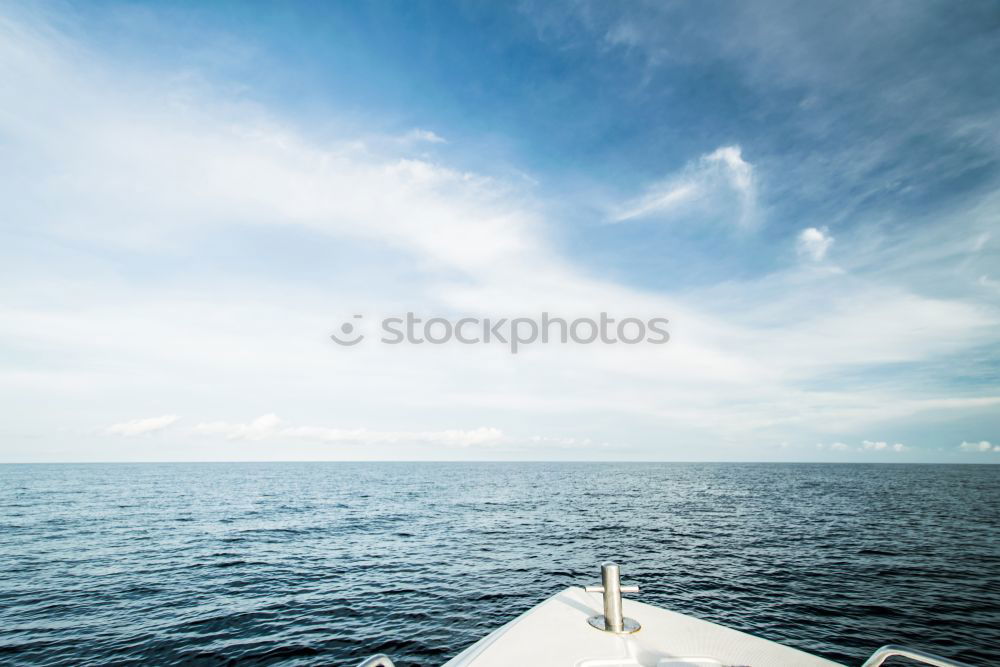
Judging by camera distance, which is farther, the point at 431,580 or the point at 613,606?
the point at 431,580

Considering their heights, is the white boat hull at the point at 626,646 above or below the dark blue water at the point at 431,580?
above

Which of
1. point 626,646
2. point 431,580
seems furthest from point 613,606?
point 431,580

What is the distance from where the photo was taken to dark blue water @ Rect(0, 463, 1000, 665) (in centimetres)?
1222

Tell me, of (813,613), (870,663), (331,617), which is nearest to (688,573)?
(813,613)

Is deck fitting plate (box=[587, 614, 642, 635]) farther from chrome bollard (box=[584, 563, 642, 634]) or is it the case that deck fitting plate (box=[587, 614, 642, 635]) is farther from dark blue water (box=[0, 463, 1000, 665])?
dark blue water (box=[0, 463, 1000, 665])

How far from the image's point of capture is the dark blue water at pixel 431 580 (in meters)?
12.2

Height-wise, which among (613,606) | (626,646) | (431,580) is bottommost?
(431,580)

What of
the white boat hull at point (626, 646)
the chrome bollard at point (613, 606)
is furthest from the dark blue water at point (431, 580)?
the chrome bollard at point (613, 606)

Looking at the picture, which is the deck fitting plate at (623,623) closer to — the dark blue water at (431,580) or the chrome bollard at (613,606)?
the chrome bollard at (613,606)

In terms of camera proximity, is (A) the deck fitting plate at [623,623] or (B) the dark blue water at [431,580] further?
(B) the dark blue water at [431,580]

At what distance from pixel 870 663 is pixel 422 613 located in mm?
13537

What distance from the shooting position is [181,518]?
34.6 metres

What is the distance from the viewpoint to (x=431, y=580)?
17641 millimetres

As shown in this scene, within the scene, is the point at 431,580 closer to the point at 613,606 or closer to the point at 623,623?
the point at 623,623
